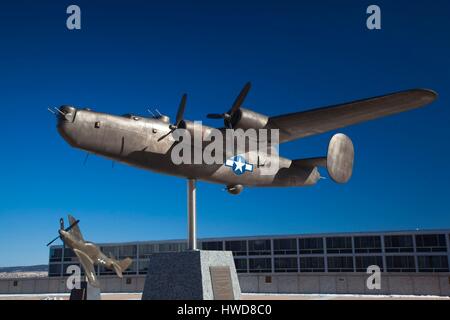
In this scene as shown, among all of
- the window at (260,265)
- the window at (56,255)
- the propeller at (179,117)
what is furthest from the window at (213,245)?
the propeller at (179,117)

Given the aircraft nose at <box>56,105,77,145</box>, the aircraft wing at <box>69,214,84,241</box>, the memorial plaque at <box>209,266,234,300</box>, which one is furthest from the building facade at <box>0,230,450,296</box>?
the aircraft nose at <box>56,105,77,145</box>

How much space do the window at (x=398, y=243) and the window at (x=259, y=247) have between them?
17.0 meters

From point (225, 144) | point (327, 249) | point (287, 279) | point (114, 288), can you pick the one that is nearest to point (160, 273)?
point (225, 144)

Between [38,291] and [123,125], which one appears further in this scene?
[38,291]

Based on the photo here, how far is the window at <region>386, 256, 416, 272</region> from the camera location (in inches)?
2114

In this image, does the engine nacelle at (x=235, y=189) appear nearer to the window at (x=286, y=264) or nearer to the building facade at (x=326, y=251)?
the building facade at (x=326, y=251)

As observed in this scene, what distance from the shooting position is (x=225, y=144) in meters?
18.0

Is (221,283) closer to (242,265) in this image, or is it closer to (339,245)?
(339,245)

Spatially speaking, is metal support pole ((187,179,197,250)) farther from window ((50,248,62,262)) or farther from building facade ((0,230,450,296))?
window ((50,248,62,262))

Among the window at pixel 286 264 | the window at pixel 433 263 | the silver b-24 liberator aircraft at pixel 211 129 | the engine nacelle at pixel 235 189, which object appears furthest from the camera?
the window at pixel 286 264

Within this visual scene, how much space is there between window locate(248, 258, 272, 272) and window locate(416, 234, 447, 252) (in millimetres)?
20965

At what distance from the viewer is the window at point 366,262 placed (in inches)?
2184
